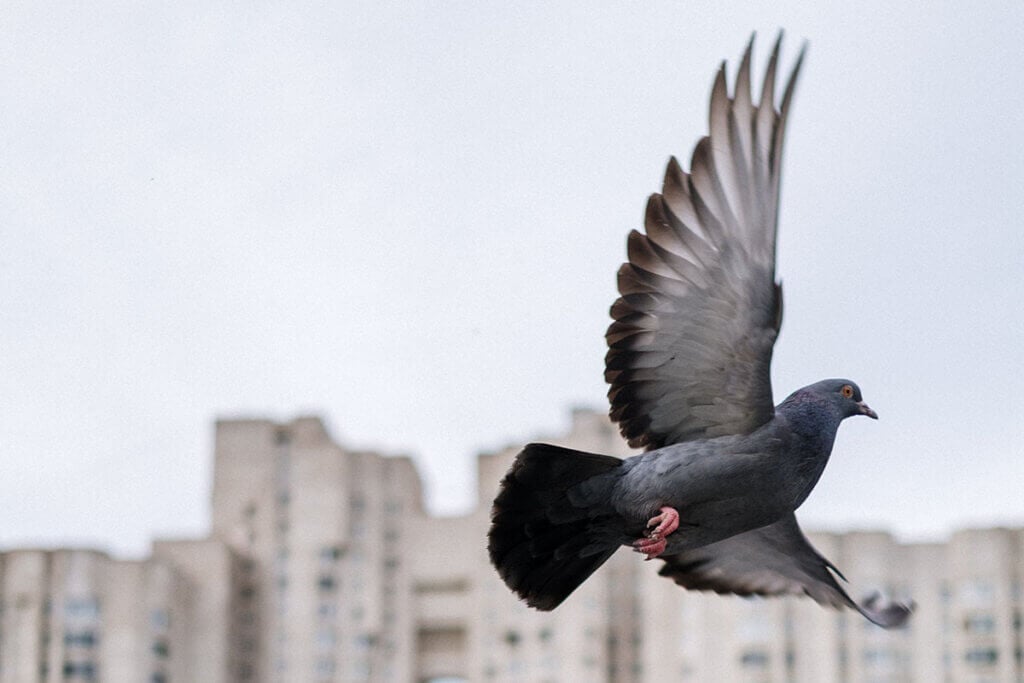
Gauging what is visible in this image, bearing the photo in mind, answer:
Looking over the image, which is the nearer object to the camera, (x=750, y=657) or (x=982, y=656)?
(x=750, y=657)

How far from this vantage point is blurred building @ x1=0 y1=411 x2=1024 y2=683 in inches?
4129

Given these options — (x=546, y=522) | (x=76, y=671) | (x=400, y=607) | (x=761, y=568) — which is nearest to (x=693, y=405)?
(x=546, y=522)

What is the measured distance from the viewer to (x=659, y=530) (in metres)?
12.1

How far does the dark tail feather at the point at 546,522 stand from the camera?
40.3 feet

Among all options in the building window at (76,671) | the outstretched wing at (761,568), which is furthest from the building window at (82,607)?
the outstretched wing at (761,568)

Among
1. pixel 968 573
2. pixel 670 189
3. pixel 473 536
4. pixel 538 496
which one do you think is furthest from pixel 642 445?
pixel 473 536

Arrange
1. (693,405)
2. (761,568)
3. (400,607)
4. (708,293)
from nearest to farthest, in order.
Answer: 1. (708,293)
2. (693,405)
3. (761,568)
4. (400,607)

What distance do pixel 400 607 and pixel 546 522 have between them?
108 m

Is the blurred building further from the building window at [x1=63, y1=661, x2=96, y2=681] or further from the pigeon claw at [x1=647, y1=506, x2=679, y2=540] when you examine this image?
the pigeon claw at [x1=647, y1=506, x2=679, y2=540]

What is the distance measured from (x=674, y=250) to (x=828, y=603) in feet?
12.0

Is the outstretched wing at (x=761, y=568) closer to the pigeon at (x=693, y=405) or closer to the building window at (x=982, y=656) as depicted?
the pigeon at (x=693, y=405)

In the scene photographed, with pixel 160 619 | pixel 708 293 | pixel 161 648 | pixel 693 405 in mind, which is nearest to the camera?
pixel 708 293

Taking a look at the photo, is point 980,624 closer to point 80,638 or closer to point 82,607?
point 82,607

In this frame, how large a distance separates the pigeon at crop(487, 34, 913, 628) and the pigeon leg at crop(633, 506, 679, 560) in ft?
0.03
